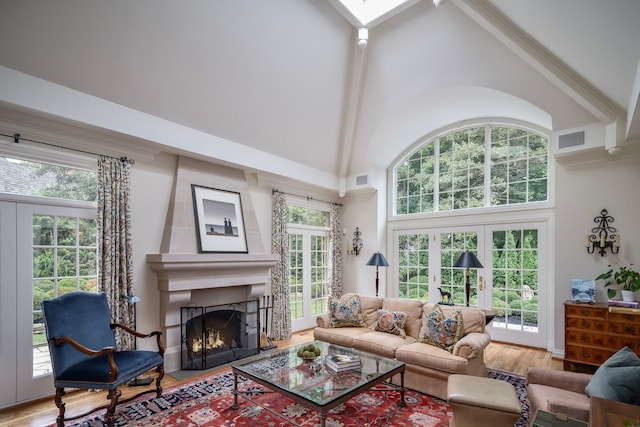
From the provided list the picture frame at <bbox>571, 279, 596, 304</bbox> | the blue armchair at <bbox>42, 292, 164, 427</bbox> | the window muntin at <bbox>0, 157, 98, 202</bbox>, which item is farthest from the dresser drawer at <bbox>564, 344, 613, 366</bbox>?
the window muntin at <bbox>0, 157, 98, 202</bbox>

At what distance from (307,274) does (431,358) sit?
3432mm

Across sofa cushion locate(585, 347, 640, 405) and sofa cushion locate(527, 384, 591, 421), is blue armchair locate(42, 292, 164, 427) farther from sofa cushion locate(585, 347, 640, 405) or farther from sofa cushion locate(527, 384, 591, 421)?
sofa cushion locate(585, 347, 640, 405)

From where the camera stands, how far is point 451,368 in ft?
11.0

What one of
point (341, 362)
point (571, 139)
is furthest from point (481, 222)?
point (341, 362)

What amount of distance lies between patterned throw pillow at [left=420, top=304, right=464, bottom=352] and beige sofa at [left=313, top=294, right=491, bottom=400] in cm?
7

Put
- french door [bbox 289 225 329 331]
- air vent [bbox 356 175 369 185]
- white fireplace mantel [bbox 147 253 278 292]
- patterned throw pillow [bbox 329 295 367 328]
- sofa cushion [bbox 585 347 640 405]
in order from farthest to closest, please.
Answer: air vent [bbox 356 175 369 185] < french door [bbox 289 225 329 331] < patterned throw pillow [bbox 329 295 367 328] < white fireplace mantel [bbox 147 253 278 292] < sofa cushion [bbox 585 347 640 405]

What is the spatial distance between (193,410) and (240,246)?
93.2 inches

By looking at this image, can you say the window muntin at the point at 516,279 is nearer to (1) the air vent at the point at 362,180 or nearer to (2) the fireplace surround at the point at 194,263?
(1) the air vent at the point at 362,180

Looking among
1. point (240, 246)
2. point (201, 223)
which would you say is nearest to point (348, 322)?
point (240, 246)

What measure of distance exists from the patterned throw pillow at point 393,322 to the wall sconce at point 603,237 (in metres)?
2.82

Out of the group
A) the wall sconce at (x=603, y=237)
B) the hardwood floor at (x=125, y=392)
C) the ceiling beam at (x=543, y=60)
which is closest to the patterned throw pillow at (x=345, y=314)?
the hardwood floor at (x=125, y=392)

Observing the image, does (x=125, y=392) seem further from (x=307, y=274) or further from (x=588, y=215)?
(x=588, y=215)

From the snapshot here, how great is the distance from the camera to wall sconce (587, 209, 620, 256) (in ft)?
14.8

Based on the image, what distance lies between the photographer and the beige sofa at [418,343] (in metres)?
3.44
